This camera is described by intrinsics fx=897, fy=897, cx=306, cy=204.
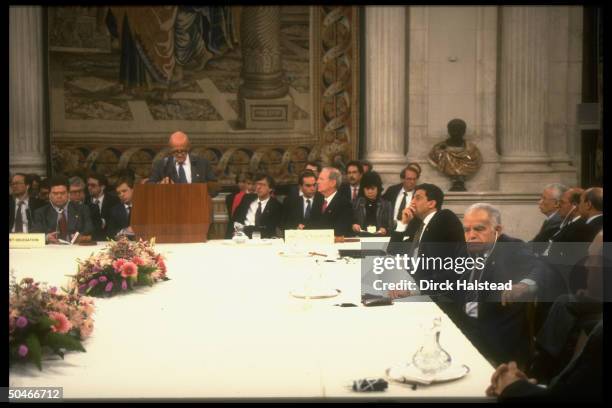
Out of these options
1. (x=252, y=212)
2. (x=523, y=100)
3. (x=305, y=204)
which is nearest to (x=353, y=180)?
(x=252, y=212)

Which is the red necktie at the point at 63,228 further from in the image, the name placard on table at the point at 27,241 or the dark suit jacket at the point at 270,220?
the dark suit jacket at the point at 270,220

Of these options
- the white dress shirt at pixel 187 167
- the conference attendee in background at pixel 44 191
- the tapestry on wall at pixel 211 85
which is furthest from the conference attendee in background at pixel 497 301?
the tapestry on wall at pixel 211 85

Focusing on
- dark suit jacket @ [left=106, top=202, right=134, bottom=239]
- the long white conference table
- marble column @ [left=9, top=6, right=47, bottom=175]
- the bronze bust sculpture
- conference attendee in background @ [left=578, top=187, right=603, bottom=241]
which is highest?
marble column @ [left=9, top=6, right=47, bottom=175]

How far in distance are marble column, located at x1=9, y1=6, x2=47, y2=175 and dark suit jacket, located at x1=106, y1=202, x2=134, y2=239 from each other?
359 centimetres

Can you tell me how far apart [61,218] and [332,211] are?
239 centimetres

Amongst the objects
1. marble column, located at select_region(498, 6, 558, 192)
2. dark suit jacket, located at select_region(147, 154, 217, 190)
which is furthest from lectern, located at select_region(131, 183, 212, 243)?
marble column, located at select_region(498, 6, 558, 192)

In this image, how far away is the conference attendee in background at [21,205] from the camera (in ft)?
26.7

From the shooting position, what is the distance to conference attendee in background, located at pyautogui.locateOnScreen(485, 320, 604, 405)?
2990mm

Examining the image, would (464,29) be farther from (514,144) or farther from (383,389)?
(383,389)

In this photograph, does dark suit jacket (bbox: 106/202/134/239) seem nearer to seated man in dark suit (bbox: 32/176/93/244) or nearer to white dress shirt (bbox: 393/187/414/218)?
seated man in dark suit (bbox: 32/176/93/244)

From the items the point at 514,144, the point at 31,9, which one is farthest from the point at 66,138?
the point at 514,144

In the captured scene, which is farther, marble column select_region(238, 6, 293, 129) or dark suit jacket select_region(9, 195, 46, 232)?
marble column select_region(238, 6, 293, 129)

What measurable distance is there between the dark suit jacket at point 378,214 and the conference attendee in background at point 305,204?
19.3 inches

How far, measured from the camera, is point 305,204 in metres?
8.19
